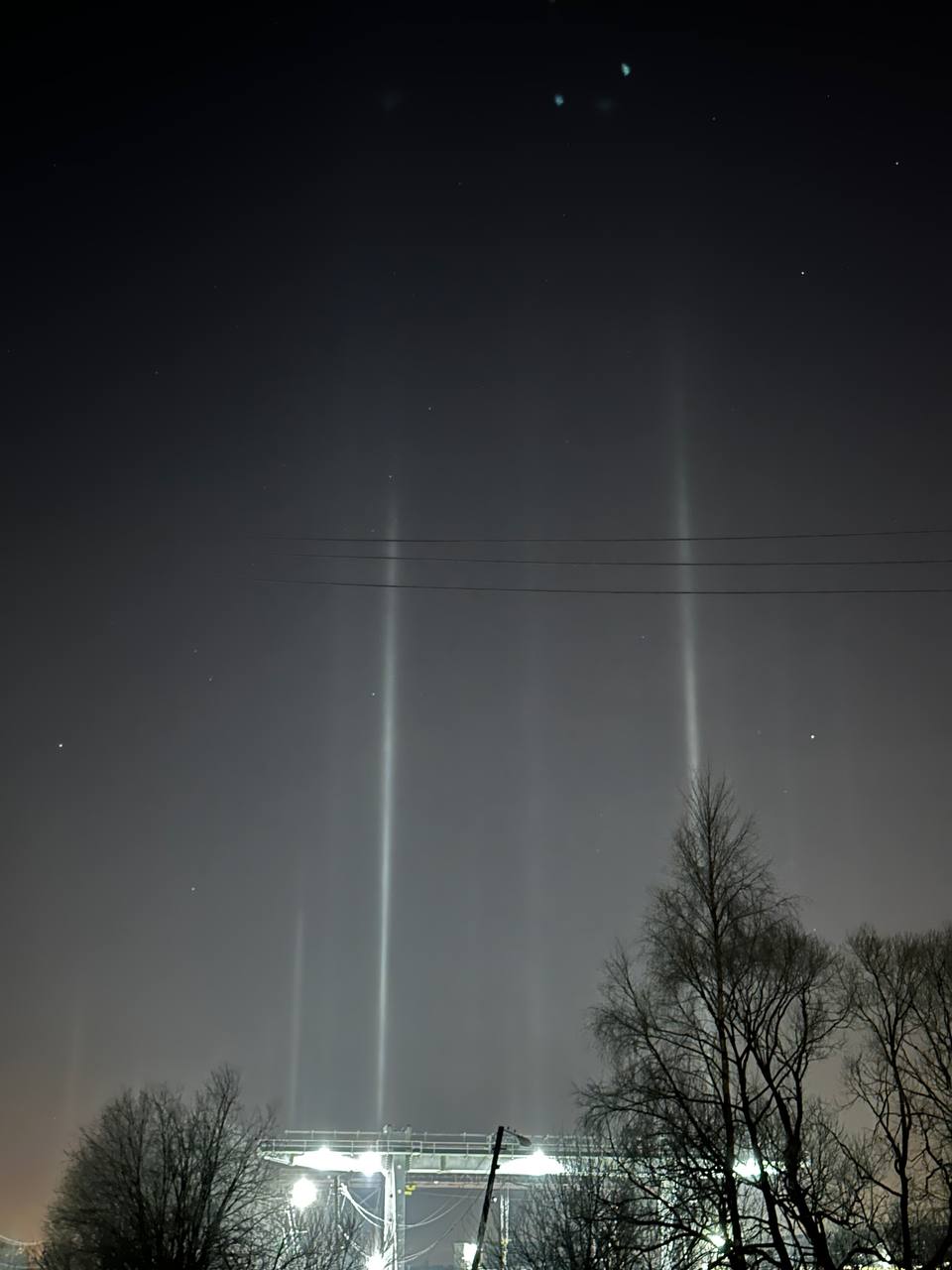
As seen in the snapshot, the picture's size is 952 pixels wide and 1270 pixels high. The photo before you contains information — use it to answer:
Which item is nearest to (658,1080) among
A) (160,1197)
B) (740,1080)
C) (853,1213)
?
(740,1080)

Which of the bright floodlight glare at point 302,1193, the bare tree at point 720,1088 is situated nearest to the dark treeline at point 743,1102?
the bare tree at point 720,1088

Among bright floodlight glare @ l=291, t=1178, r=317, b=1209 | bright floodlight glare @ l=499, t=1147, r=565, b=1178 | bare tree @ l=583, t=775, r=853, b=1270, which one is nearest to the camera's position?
bare tree @ l=583, t=775, r=853, b=1270

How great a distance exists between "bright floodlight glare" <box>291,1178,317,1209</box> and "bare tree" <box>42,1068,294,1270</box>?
74.4ft

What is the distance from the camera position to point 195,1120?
128 feet

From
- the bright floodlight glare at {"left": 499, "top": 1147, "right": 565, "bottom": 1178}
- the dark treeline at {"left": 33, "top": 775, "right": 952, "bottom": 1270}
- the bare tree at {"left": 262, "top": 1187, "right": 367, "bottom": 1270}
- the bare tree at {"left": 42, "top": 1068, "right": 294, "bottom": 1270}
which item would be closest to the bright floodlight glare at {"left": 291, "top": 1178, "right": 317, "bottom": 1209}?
the bare tree at {"left": 262, "top": 1187, "right": 367, "bottom": 1270}

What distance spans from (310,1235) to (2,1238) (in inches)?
1238

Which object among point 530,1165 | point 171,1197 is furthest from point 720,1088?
point 530,1165

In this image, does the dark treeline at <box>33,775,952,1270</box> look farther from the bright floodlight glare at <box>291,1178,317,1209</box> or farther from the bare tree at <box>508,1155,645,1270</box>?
the bright floodlight glare at <box>291,1178,317,1209</box>

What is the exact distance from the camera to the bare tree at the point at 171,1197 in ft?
114

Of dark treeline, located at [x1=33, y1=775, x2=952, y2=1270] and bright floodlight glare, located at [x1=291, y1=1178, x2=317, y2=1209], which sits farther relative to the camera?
bright floodlight glare, located at [x1=291, y1=1178, x2=317, y2=1209]

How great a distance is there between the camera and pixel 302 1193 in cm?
7006

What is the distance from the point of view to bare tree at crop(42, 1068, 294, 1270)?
3481cm

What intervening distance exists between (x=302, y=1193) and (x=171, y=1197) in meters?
32.8

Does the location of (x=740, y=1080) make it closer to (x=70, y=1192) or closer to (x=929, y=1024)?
(x=929, y=1024)
